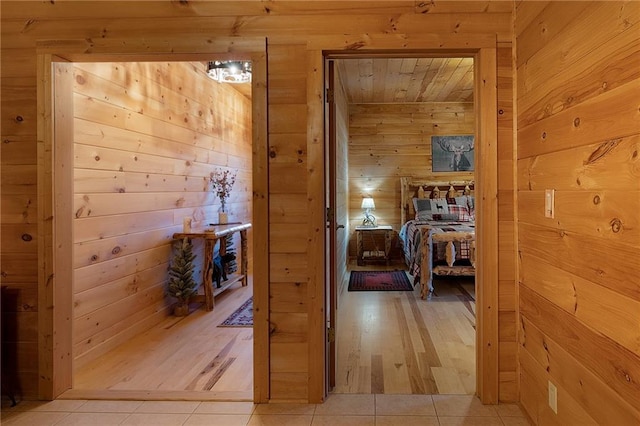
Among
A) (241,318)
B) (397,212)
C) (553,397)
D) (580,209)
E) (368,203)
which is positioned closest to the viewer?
(580,209)

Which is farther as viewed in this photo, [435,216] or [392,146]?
[392,146]

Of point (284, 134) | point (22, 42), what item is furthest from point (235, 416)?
point (22, 42)

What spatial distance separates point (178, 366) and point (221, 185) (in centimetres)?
241

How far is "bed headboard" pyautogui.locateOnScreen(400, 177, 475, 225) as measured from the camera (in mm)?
6149

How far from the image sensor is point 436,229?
13.8 feet

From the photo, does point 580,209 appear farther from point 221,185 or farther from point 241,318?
point 221,185

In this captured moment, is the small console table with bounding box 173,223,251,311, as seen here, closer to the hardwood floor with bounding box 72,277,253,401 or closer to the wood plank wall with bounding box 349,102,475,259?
the hardwood floor with bounding box 72,277,253,401

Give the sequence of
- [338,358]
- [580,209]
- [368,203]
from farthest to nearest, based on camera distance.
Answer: [368,203], [338,358], [580,209]

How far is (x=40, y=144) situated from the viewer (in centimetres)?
199

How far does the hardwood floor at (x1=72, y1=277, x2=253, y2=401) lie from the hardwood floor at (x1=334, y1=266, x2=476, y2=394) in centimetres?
72

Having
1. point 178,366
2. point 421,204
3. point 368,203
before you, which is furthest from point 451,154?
point 178,366

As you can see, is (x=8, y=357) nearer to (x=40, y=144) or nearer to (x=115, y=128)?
(x=40, y=144)

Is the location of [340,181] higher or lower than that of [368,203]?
higher

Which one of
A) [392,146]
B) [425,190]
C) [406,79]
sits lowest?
[425,190]
